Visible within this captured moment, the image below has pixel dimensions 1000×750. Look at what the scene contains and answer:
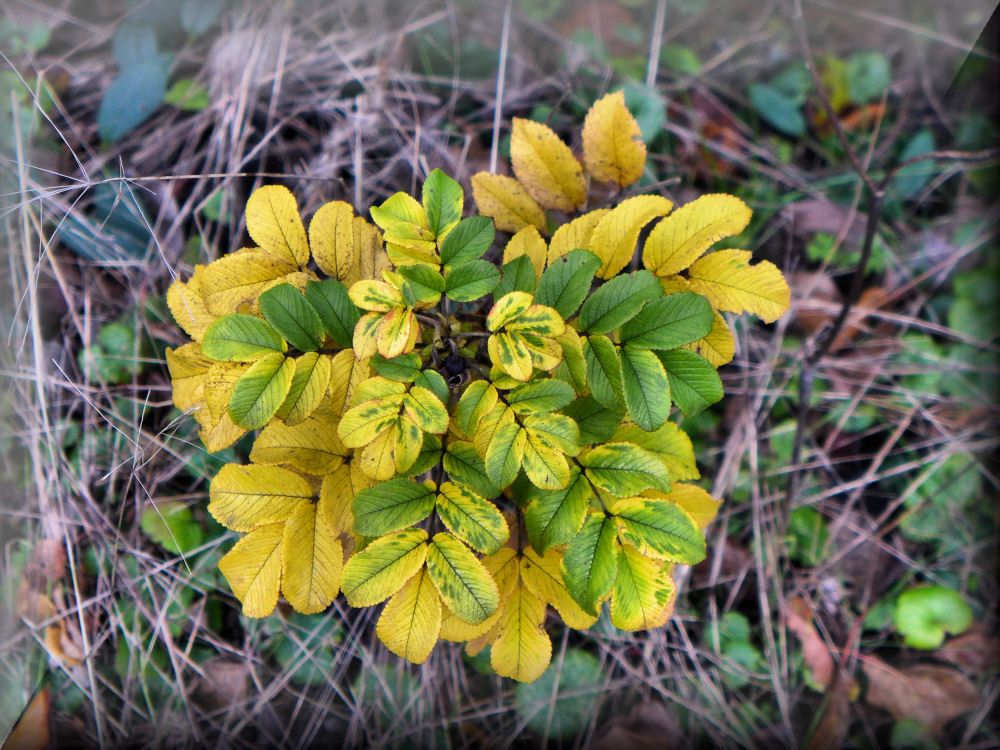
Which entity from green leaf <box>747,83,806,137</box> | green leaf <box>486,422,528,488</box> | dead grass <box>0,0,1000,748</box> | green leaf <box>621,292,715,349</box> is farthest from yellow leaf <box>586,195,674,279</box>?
green leaf <box>747,83,806,137</box>

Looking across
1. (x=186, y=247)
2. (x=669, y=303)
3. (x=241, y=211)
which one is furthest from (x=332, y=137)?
(x=669, y=303)

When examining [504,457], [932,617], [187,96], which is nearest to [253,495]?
[504,457]

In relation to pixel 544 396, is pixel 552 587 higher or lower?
lower

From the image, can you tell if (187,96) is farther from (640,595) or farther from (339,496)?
(640,595)

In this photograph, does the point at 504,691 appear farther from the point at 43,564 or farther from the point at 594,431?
the point at 43,564

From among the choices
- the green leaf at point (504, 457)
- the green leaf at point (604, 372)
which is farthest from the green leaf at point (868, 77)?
the green leaf at point (504, 457)

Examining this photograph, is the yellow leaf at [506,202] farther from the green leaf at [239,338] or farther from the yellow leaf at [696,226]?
the green leaf at [239,338]

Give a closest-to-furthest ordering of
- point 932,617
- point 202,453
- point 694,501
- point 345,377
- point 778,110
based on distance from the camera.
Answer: point 345,377
point 694,501
point 202,453
point 932,617
point 778,110
